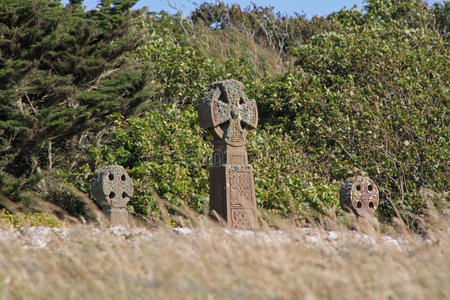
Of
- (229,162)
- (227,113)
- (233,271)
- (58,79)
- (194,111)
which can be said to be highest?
(58,79)

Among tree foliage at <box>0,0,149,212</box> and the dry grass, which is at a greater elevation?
tree foliage at <box>0,0,149,212</box>

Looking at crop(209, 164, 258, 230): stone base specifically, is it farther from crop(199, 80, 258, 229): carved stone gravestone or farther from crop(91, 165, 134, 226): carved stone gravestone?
crop(91, 165, 134, 226): carved stone gravestone

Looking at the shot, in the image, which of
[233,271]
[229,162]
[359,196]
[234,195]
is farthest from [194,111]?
[233,271]

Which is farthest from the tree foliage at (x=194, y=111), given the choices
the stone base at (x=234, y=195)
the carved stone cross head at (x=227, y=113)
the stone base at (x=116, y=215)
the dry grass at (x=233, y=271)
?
the dry grass at (x=233, y=271)

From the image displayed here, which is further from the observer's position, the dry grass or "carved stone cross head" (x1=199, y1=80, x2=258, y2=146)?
"carved stone cross head" (x1=199, y1=80, x2=258, y2=146)

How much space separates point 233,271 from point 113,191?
6.56 meters

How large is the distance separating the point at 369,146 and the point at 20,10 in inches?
328

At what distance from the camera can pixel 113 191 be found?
380 inches

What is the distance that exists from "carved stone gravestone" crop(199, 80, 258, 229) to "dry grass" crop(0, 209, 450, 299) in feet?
14.3

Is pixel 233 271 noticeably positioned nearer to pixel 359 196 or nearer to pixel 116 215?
pixel 359 196

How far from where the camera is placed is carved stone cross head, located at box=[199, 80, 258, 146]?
29.5 ft

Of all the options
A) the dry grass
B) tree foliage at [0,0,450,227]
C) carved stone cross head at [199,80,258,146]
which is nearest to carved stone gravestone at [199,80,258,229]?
carved stone cross head at [199,80,258,146]

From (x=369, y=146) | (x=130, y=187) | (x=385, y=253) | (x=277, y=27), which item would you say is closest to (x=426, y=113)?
(x=369, y=146)

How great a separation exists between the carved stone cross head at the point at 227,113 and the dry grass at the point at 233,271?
15.2ft
